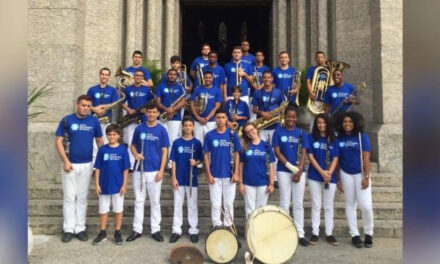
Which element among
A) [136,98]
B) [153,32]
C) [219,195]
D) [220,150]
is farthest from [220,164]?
[153,32]

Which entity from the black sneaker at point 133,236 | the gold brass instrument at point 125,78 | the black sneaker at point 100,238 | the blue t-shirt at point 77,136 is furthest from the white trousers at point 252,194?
the gold brass instrument at point 125,78

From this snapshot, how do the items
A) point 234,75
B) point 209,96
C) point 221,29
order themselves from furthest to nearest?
point 221,29 → point 234,75 → point 209,96

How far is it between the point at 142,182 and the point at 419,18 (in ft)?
14.9

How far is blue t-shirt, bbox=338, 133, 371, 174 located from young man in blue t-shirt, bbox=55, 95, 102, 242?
3.55 metres

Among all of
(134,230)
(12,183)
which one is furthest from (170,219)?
(12,183)

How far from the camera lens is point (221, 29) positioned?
44.2 ft

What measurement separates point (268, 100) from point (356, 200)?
219cm

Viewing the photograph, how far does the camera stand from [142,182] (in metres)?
5.34

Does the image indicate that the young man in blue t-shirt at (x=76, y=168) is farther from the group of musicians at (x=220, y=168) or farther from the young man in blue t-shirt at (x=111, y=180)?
the young man in blue t-shirt at (x=111, y=180)

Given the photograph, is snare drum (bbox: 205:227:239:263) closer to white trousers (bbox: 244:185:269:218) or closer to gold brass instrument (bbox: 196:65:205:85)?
white trousers (bbox: 244:185:269:218)

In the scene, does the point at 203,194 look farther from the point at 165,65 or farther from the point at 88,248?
the point at 165,65

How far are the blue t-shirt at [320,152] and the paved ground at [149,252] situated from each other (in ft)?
3.00

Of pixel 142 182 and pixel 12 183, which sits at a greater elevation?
pixel 12 183

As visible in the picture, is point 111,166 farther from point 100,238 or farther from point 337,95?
point 337,95
